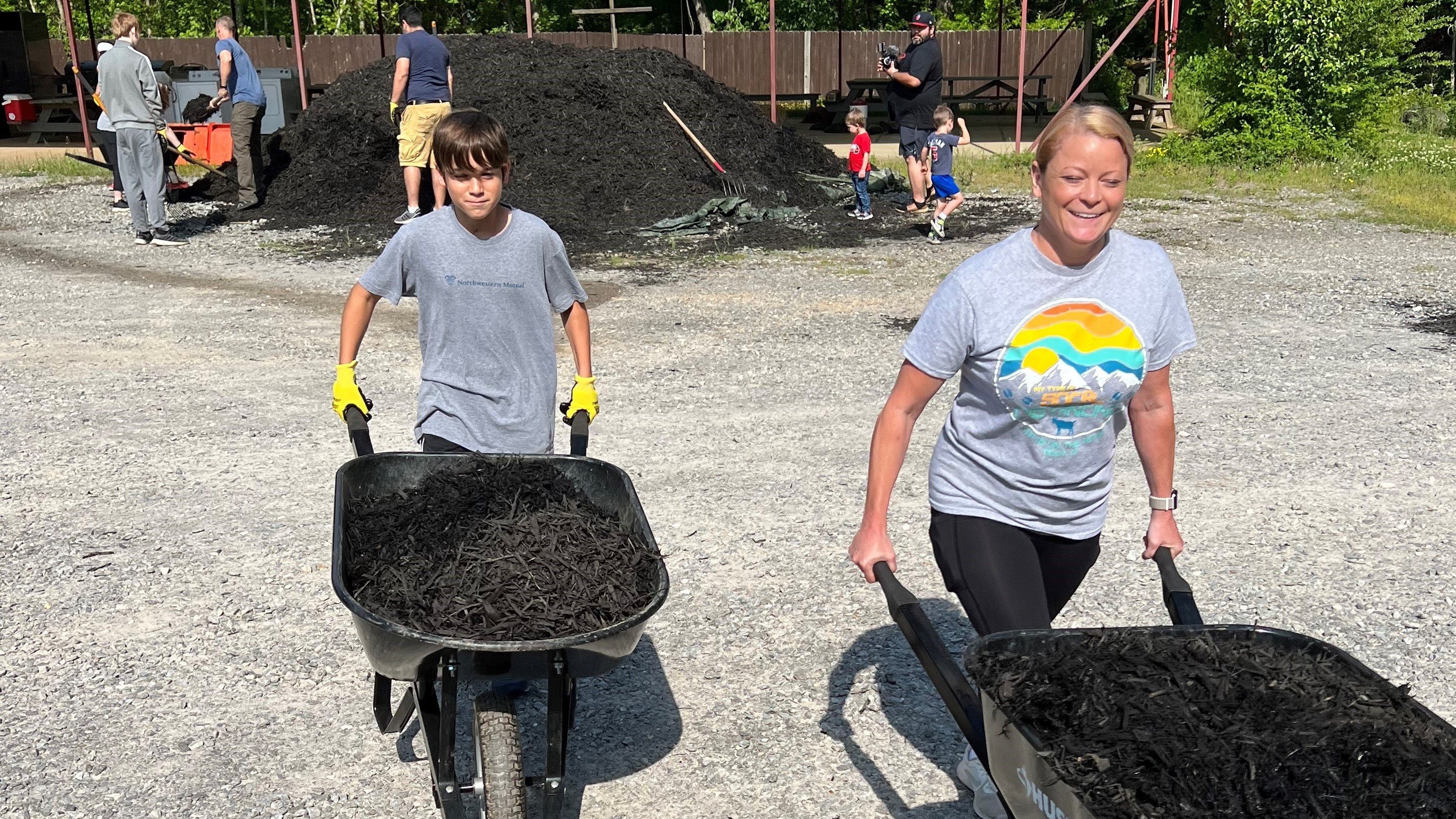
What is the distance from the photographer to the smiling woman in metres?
2.82

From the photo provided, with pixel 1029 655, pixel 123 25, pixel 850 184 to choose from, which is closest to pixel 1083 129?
pixel 1029 655

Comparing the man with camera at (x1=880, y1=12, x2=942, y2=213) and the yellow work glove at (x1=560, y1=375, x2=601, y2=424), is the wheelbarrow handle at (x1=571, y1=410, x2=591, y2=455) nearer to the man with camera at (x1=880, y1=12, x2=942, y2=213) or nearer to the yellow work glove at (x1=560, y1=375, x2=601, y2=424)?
the yellow work glove at (x1=560, y1=375, x2=601, y2=424)

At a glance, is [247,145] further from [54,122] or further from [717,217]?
[54,122]

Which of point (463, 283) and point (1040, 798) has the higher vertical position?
point (463, 283)

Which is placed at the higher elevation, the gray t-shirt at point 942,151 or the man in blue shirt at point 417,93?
the man in blue shirt at point 417,93

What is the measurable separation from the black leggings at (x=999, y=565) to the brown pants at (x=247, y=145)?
14093 mm

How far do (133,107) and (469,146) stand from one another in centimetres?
1043

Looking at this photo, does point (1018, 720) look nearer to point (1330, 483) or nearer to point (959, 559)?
point (959, 559)

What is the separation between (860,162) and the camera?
14180mm

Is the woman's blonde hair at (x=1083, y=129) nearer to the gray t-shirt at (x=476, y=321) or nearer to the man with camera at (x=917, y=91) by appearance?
the gray t-shirt at (x=476, y=321)

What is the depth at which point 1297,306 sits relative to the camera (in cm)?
1002

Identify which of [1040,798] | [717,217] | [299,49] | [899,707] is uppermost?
[299,49]

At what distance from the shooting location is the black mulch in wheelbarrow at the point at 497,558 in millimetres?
2928

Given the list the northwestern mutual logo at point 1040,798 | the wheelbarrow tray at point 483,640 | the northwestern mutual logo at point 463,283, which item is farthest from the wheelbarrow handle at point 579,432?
the northwestern mutual logo at point 1040,798
